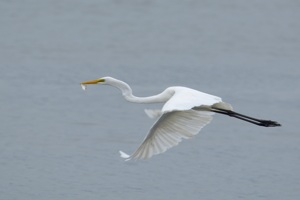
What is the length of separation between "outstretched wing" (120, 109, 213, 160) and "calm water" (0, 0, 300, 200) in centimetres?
86

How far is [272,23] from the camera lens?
12.1m

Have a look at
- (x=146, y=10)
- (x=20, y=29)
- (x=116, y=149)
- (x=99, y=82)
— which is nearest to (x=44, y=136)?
(x=116, y=149)

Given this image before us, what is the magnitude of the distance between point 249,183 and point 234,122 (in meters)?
1.74

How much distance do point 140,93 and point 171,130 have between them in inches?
124

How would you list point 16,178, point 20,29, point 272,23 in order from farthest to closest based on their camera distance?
point 272,23 → point 20,29 → point 16,178

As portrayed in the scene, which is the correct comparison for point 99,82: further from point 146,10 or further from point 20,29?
point 146,10

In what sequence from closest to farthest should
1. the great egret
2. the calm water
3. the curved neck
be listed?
the great egret → the curved neck → the calm water

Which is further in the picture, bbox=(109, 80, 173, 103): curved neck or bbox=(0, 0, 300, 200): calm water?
bbox=(0, 0, 300, 200): calm water

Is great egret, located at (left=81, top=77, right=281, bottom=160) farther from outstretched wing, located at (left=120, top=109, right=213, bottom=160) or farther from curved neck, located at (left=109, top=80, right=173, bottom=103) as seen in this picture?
curved neck, located at (left=109, top=80, right=173, bottom=103)

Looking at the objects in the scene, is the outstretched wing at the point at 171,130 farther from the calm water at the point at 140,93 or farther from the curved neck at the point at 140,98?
the calm water at the point at 140,93

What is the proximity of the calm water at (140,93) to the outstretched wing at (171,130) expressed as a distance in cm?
86

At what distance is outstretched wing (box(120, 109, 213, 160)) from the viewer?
5559mm

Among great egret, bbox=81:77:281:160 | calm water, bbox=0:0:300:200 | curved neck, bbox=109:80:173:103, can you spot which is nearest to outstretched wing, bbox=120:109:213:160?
great egret, bbox=81:77:281:160

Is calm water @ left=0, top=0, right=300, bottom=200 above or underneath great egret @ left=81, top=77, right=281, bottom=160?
underneath
